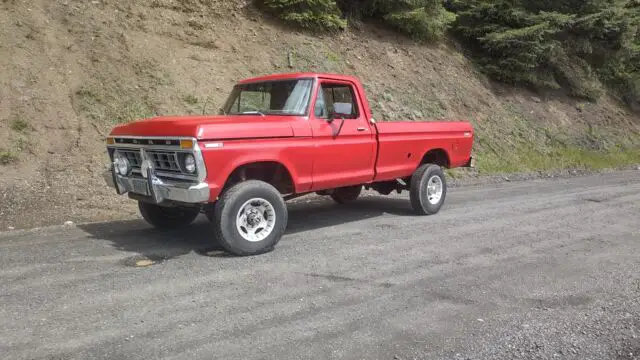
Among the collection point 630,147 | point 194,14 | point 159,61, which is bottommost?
point 630,147

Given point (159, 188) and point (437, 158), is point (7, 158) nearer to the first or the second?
point (159, 188)

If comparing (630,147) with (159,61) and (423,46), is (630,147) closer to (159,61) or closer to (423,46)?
(423,46)

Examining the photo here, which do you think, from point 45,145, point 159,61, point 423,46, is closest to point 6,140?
point 45,145

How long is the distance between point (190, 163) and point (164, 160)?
511 mm

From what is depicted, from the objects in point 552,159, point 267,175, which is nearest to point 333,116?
point 267,175

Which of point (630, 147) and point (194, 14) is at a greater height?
point (194, 14)

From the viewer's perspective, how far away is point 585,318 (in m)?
4.21

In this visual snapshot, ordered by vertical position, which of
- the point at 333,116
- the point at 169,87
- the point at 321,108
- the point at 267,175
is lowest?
the point at 267,175

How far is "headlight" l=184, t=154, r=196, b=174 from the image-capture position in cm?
550

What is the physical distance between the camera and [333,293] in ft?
15.5

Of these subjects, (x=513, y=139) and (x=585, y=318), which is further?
(x=513, y=139)

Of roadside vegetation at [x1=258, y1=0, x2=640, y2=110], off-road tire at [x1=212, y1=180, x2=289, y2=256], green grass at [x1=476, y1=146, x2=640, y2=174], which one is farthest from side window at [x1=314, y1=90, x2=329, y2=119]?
roadside vegetation at [x1=258, y1=0, x2=640, y2=110]

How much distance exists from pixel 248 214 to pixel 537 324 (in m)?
3.18

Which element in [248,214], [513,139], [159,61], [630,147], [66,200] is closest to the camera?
[248,214]
